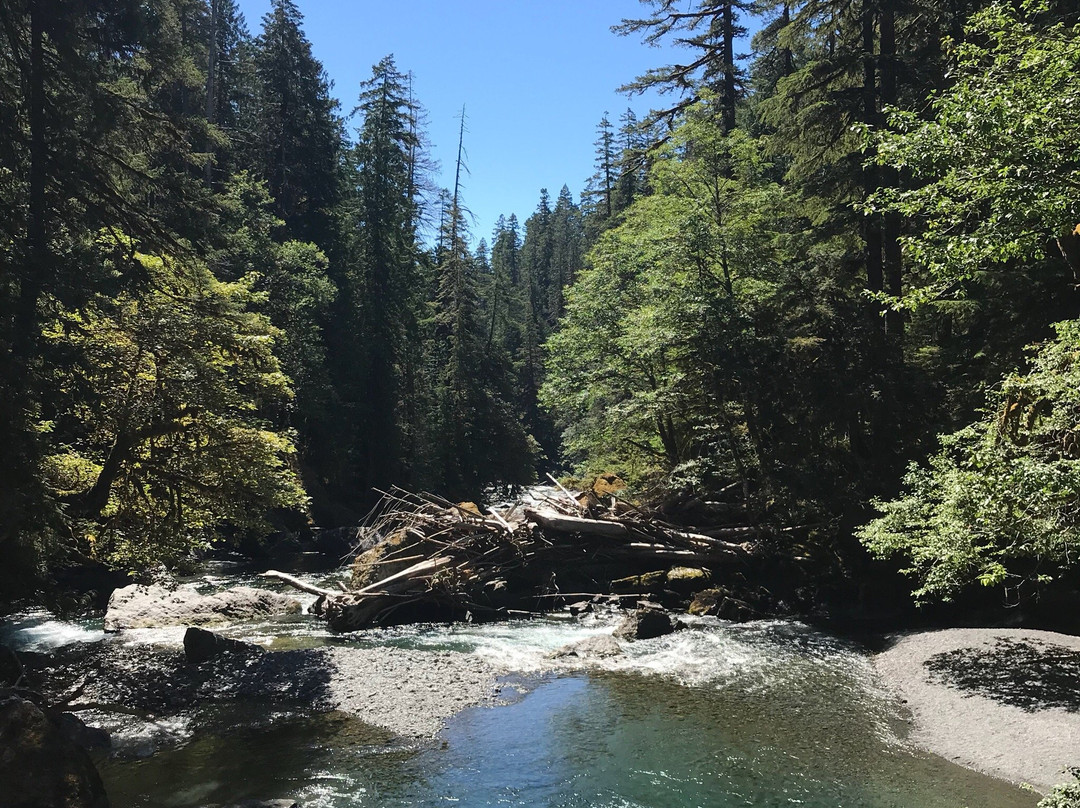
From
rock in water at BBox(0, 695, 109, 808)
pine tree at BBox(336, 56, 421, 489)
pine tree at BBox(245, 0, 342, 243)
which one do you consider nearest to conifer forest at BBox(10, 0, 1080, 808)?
rock in water at BBox(0, 695, 109, 808)

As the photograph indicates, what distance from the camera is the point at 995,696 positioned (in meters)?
10.3

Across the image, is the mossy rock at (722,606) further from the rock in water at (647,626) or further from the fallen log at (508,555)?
the rock in water at (647,626)

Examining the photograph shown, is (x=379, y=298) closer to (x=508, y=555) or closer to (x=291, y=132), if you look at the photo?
(x=291, y=132)

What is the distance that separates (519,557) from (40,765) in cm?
1261

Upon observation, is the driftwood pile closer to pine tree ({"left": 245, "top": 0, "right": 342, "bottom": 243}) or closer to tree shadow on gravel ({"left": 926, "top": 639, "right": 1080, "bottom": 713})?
tree shadow on gravel ({"left": 926, "top": 639, "right": 1080, "bottom": 713})

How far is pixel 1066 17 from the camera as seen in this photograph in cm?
1401

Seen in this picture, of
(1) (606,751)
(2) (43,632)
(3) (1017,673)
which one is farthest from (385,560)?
(3) (1017,673)

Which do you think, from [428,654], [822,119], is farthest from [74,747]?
[822,119]

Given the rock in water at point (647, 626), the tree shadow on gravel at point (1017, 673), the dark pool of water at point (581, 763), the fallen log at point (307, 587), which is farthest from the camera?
the fallen log at point (307, 587)

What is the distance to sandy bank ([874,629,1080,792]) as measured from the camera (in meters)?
8.55

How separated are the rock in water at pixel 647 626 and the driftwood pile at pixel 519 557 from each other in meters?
2.99

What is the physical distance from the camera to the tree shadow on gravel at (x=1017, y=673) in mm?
9992

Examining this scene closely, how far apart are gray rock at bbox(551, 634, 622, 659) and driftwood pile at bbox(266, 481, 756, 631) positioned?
351cm

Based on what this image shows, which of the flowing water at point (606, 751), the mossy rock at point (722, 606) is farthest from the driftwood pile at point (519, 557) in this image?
the flowing water at point (606, 751)
